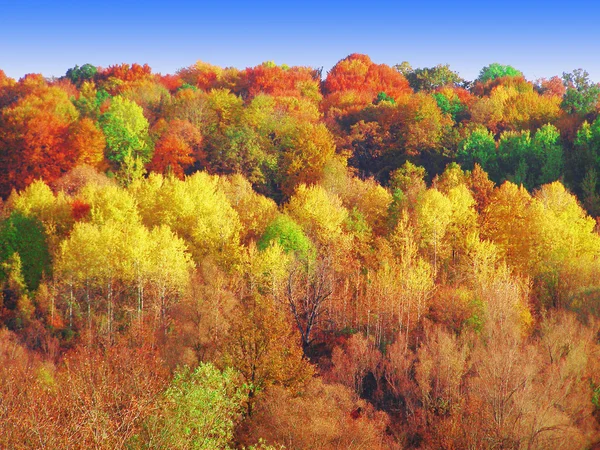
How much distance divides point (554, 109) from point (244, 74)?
59.4 m

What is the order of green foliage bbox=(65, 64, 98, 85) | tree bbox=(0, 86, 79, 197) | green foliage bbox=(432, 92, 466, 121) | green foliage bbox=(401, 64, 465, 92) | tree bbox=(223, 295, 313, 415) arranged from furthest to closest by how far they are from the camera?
green foliage bbox=(65, 64, 98, 85) → green foliage bbox=(401, 64, 465, 92) → green foliage bbox=(432, 92, 466, 121) → tree bbox=(0, 86, 79, 197) → tree bbox=(223, 295, 313, 415)

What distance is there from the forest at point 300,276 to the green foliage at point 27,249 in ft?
0.52

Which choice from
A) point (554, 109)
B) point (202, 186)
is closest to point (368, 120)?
point (554, 109)

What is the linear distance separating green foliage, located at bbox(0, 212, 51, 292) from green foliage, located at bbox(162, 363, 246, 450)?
2864 cm

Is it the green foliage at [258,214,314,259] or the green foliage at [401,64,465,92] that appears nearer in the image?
the green foliage at [258,214,314,259]

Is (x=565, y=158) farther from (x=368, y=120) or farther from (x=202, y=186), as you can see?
(x=202, y=186)

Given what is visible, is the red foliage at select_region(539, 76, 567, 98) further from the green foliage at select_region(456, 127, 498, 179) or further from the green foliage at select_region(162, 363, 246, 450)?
the green foliage at select_region(162, 363, 246, 450)

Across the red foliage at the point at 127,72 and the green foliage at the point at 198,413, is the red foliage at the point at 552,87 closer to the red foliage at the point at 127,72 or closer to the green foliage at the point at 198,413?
the red foliage at the point at 127,72

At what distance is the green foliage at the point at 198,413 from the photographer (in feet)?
58.1

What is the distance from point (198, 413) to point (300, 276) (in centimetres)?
2176

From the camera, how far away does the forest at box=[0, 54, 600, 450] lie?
22859 mm

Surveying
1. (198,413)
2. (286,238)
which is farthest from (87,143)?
(198,413)

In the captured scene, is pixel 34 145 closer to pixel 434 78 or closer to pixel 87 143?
pixel 87 143

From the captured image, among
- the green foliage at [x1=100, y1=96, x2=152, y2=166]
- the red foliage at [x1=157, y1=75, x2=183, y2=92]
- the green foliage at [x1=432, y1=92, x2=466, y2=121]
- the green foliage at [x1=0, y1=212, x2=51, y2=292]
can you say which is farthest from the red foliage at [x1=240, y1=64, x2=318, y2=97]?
the green foliage at [x1=0, y1=212, x2=51, y2=292]
